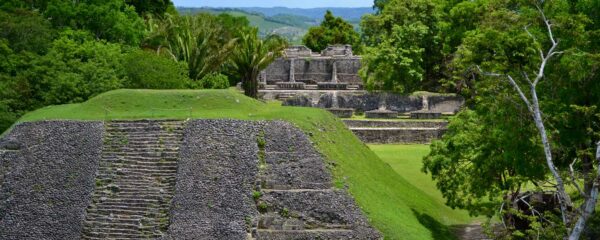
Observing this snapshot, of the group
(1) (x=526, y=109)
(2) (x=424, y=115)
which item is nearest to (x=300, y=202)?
(1) (x=526, y=109)

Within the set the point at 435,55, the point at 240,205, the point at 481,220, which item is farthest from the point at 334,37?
the point at 240,205

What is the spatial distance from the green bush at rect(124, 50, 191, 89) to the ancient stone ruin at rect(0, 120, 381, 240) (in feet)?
33.8

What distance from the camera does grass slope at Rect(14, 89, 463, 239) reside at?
61.9ft

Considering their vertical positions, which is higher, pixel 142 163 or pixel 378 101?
pixel 142 163

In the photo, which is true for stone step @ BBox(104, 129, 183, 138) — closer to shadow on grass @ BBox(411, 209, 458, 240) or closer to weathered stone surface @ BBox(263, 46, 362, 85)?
shadow on grass @ BBox(411, 209, 458, 240)

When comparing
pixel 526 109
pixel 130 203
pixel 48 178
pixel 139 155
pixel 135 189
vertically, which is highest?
pixel 526 109

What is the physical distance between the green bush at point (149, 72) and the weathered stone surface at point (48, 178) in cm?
1040

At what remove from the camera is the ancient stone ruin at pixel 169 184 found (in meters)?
17.3

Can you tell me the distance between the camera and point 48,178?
1869cm

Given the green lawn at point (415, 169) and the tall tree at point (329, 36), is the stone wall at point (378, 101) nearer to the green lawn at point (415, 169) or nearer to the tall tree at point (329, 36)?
the green lawn at point (415, 169)

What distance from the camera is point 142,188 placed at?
61.2ft

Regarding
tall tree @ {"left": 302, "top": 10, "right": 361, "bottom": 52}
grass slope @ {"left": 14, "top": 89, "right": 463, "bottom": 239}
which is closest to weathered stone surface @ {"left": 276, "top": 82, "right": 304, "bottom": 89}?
tall tree @ {"left": 302, "top": 10, "right": 361, "bottom": 52}

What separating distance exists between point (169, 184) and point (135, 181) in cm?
95

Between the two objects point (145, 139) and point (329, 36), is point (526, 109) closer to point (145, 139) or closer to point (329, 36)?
point (145, 139)
